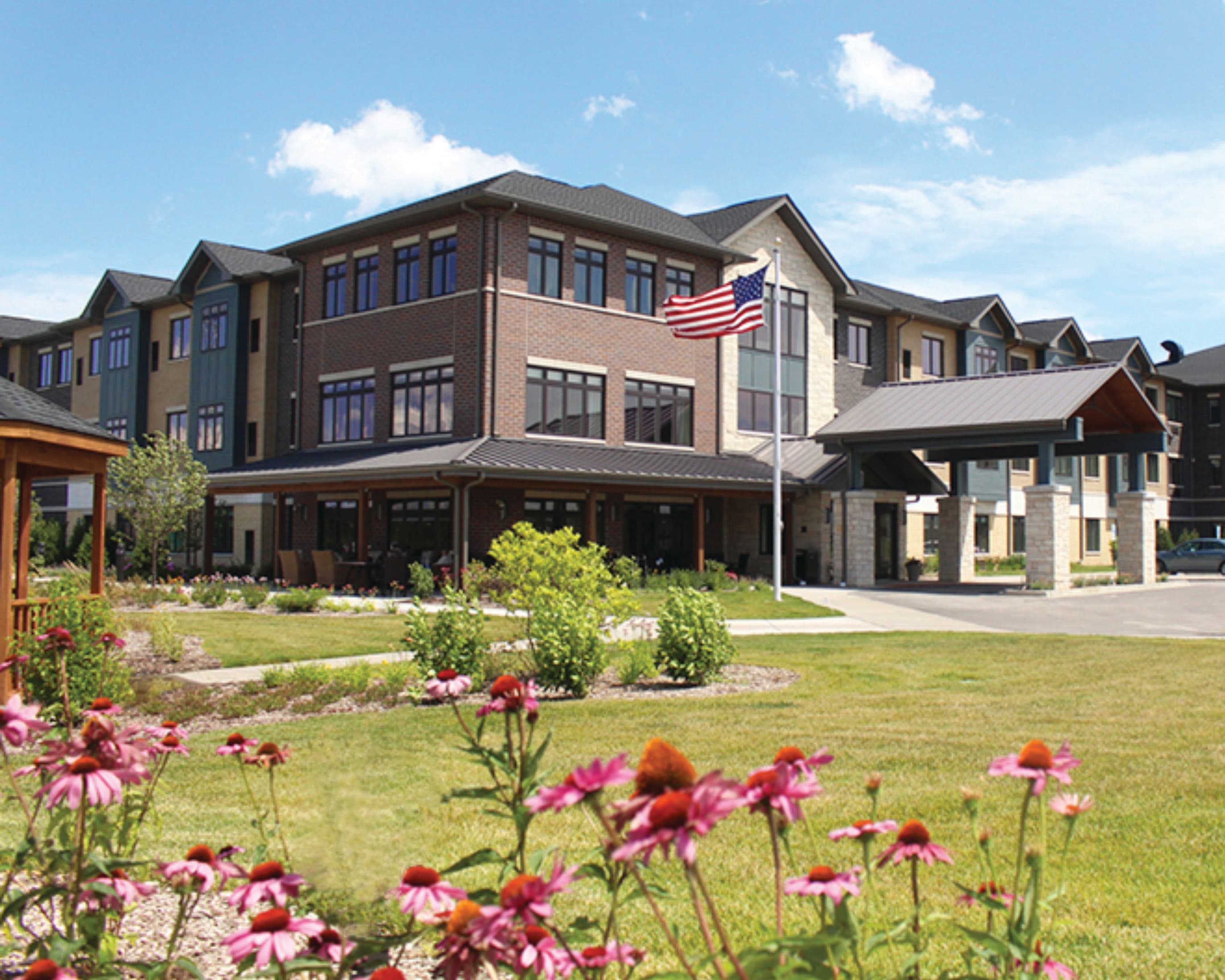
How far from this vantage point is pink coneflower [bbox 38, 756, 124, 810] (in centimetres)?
232

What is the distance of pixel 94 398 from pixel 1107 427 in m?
38.0

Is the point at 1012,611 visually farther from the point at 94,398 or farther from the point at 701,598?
the point at 94,398

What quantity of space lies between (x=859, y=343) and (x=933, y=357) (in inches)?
190

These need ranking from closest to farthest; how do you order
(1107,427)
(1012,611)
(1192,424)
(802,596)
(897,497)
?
(1012,611) → (802,596) → (1107,427) → (897,497) → (1192,424)

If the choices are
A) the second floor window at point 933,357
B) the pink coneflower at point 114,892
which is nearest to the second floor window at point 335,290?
the second floor window at point 933,357

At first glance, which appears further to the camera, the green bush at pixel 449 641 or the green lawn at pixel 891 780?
Result: the green bush at pixel 449 641

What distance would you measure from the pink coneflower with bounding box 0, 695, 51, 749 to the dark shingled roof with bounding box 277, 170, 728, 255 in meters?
26.9

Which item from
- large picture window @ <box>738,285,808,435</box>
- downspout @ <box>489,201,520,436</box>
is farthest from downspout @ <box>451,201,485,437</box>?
large picture window @ <box>738,285,808,435</box>

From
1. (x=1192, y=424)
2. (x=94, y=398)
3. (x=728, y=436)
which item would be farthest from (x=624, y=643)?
(x=1192, y=424)

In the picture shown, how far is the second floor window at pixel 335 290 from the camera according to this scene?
33.4 meters

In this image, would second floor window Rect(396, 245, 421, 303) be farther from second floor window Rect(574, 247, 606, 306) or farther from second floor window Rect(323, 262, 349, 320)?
second floor window Rect(574, 247, 606, 306)

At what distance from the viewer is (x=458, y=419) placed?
96.8 feet

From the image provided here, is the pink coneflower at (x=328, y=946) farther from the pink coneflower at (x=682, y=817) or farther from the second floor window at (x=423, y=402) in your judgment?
the second floor window at (x=423, y=402)

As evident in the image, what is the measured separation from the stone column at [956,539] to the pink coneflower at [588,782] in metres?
35.8
